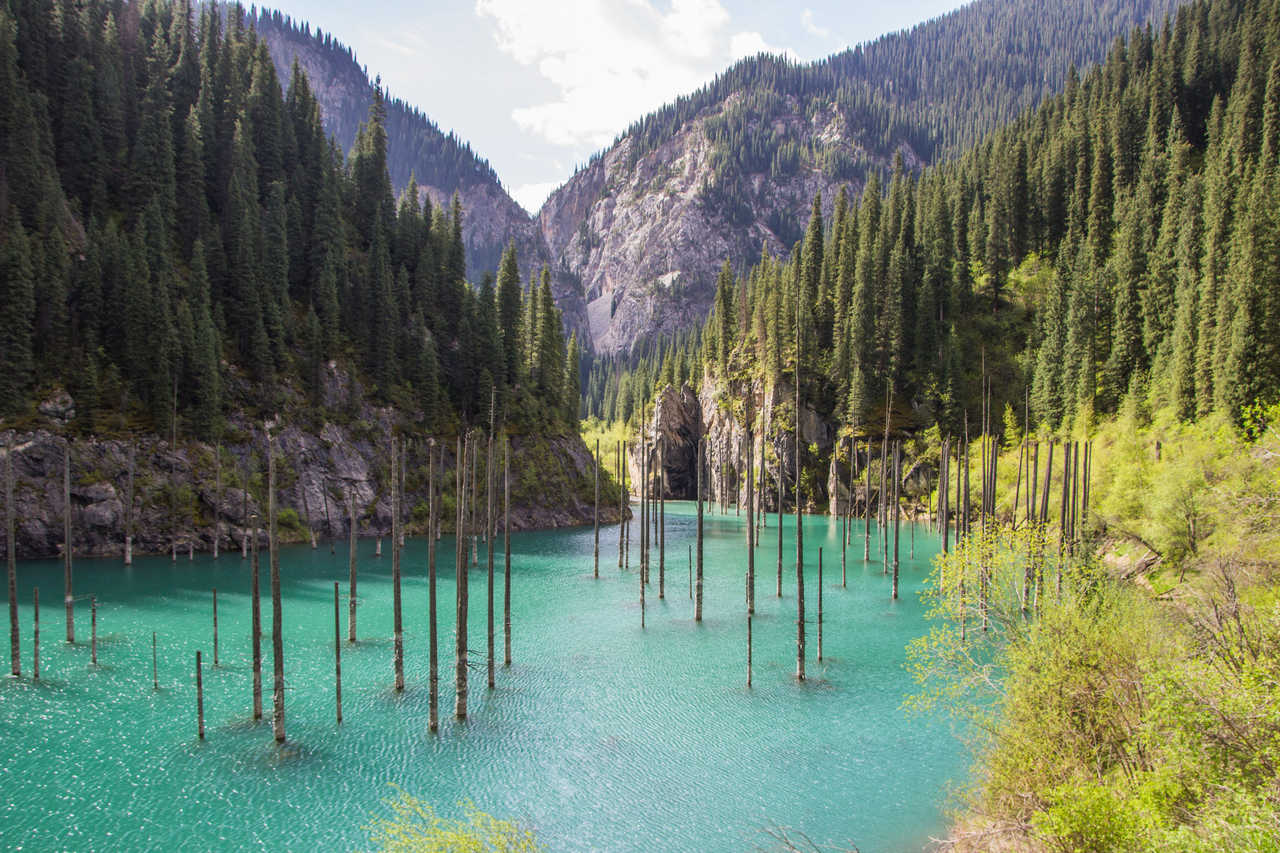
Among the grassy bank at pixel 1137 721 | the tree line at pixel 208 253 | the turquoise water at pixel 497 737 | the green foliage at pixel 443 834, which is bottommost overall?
the turquoise water at pixel 497 737

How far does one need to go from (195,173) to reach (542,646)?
9010 centimetres

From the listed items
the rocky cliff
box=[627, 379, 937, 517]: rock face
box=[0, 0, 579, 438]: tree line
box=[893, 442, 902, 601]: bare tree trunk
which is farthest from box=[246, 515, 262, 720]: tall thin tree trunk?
box=[627, 379, 937, 517]: rock face

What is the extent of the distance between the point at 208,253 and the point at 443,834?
93.4 metres

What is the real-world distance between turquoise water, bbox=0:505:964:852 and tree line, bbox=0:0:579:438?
31.7 metres

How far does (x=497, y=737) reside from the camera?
90.7ft

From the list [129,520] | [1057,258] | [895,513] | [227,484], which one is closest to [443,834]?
[895,513]

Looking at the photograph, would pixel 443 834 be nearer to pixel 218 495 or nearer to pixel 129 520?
pixel 129 520

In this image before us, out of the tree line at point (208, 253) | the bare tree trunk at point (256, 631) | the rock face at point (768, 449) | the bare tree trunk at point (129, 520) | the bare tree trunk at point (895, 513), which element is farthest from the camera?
the rock face at point (768, 449)

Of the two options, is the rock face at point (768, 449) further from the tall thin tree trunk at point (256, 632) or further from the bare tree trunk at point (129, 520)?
the tall thin tree trunk at point (256, 632)

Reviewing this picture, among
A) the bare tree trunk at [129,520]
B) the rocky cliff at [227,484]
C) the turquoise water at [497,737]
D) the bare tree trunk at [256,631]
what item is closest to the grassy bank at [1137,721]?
the turquoise water at [497,737]

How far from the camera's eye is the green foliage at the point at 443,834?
13.1m

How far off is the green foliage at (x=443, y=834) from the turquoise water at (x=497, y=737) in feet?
2.85

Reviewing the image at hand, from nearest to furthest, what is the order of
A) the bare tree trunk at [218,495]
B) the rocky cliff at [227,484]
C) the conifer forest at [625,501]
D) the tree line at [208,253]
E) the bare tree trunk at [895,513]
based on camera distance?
the conifer forest at [625,501], the bare tree trunk at [895,513], the rocky cliff at [227,484], the bare tree trunk at [218,495], the tree line at [208,253]

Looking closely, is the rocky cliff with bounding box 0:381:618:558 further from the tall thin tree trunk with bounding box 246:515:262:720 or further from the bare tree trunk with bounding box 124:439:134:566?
the tall thin tree trunk with bounding box 246:515:262:720
